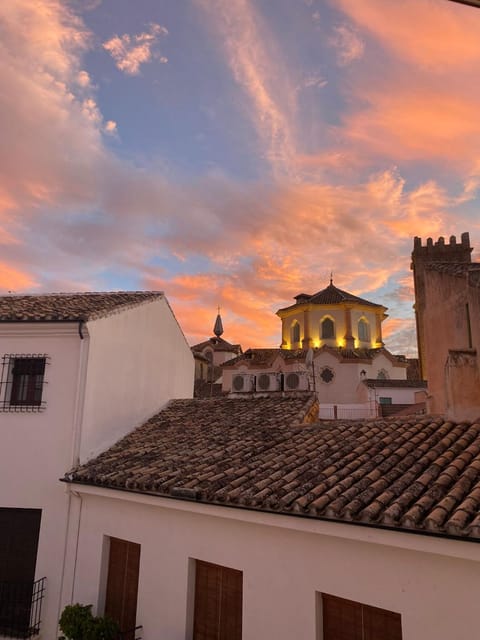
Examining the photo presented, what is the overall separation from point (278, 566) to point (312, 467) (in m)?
1.42

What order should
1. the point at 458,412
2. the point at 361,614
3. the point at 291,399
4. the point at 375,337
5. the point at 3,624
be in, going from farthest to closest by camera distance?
the point at 375,337, the point at 291,399, the point at 3,624, the point at 458,412, the point at 361,614

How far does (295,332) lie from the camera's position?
4419 cm

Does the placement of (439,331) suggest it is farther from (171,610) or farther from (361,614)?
(171,610)

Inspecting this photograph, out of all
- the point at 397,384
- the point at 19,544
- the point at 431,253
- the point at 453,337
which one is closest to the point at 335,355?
the point at 397,384

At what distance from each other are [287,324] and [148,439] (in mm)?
36070

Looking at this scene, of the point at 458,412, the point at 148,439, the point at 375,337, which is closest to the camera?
the point at 458,412

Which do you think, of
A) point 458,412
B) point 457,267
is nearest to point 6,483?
point 458,412

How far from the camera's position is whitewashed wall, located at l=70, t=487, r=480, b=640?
14.8ft

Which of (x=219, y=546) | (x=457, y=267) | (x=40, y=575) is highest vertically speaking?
(x=457, y=267)

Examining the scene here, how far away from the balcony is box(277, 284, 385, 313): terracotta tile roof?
→ 37442 millimetres

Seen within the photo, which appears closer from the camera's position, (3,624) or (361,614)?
(361,614)

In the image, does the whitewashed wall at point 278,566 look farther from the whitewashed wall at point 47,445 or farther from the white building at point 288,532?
the whitewashed wall at point 47,445

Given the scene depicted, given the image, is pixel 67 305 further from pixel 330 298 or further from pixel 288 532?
pixel 330 298

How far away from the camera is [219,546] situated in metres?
6.36
